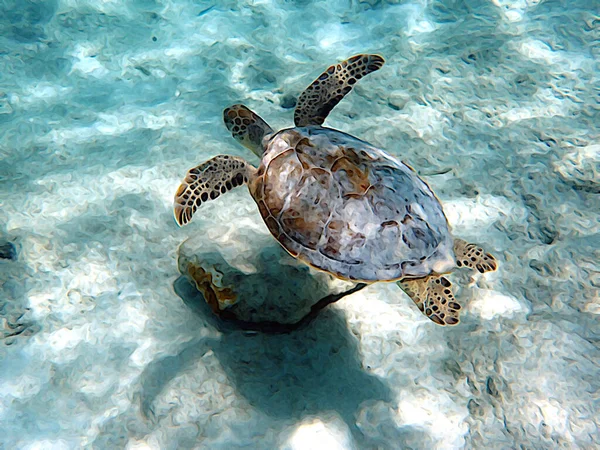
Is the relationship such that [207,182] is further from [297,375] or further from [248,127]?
[297,375]

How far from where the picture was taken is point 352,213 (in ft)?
7.21

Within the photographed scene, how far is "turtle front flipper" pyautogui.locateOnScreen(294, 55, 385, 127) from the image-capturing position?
126 inches

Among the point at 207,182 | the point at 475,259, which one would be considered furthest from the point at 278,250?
the point at 475,259

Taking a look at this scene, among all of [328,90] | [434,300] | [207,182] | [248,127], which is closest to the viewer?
[434,300]

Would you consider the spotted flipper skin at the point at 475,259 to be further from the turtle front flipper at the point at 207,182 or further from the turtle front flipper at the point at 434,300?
the turtle front flipper at the point at 207,182

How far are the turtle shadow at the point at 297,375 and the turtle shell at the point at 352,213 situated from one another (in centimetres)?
58

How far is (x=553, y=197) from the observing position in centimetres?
313

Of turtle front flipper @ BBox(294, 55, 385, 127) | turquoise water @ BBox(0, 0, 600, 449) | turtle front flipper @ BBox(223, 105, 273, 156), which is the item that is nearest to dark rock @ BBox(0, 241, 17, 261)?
turquoise water @ BBox(0, 0, 600, 449)

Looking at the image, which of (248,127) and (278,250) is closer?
(278,250)

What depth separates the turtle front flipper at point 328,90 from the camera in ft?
10.5

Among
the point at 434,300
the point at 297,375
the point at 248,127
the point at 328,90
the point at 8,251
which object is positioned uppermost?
the point at 328,90

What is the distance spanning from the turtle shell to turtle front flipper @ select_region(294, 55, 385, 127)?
80 centimetres

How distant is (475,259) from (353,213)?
35.3 inches

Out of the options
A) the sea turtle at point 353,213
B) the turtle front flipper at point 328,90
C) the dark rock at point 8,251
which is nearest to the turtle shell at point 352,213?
the sea turtle at point 353,213
